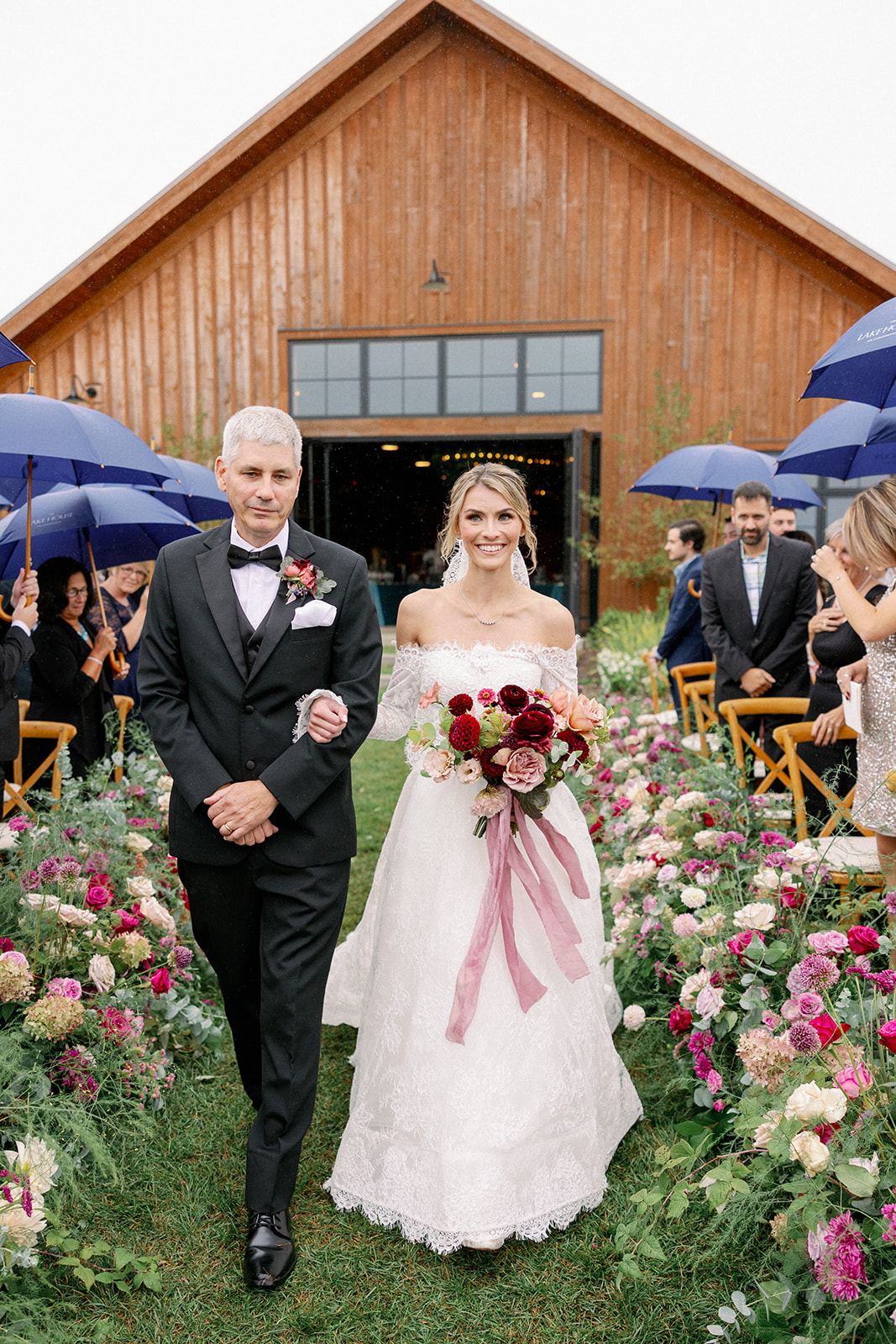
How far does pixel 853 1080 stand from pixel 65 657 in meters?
4.69

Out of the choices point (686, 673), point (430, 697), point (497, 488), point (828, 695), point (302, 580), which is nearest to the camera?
point (302, 580)

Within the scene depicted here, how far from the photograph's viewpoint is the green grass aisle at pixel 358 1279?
7.91 feet

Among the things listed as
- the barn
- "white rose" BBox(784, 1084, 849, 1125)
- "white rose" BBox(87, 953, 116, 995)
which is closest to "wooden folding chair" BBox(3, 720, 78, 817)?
"white rose" BBox(87, 953, 116, 995)

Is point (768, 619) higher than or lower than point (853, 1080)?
higher

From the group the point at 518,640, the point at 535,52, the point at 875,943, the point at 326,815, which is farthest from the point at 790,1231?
the point at 535,52

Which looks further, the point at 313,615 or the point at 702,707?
the point at 702,707

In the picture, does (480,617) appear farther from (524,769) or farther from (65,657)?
(65,657)

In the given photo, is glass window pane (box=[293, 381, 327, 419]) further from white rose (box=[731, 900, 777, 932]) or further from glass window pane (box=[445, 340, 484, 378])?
white rose (box=[731, 900, 777, 932])

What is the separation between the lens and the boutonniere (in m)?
2.56

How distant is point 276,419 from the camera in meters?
2.54

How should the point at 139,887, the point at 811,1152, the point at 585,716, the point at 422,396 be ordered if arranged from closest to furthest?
the point at 811,1152 → the point at 585,716 → the point at 139,887 → the point at 422,396

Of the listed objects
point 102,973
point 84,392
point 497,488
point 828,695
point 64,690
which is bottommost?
point 102,973

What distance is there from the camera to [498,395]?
14727mm

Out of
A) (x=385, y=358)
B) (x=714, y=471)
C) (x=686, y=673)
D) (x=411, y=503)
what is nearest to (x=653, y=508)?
(x=385, y=358)
